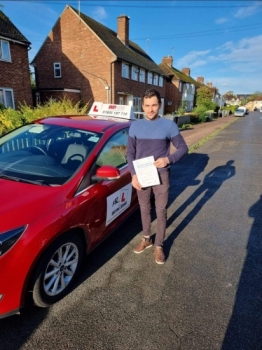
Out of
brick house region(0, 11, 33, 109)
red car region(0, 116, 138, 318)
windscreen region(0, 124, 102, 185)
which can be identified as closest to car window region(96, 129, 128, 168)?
red car region(0, 116, 138, 318)

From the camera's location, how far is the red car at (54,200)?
1732 mm

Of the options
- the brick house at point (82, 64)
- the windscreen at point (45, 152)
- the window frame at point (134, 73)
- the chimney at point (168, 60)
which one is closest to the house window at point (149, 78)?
the window frame at point (134, 73)

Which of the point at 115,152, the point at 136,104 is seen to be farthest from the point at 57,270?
the point at 136,104

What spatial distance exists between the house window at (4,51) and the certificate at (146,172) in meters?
15.4

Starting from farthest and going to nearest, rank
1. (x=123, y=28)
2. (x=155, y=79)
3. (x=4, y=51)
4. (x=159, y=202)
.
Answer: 1. (x=155, y=79)
2. (x=123, y=28)
3. (x=4, y=51)
4. (x=159, y=202)

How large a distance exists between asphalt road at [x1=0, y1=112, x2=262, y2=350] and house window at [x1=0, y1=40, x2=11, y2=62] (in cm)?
1512

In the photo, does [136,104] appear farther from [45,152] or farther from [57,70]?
[45,152]

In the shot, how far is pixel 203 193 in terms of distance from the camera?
507cm

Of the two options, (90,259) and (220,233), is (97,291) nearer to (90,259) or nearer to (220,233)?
(90,259)

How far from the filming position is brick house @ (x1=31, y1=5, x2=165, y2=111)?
66.4ft

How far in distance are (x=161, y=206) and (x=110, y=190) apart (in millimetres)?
622

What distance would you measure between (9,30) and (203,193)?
16.2 m

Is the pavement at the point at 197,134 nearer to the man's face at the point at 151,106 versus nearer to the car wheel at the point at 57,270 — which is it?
the man's face at the point at 151,106

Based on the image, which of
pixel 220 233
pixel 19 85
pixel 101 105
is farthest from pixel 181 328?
pixel 19 85
